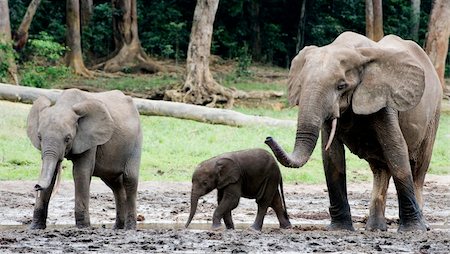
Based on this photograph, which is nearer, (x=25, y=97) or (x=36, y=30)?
(x=25, y=97)

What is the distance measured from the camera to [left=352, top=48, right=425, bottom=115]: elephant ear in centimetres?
1051

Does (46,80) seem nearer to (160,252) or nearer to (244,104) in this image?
(244,104)

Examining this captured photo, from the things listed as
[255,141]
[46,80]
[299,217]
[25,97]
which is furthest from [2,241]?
[46,80]

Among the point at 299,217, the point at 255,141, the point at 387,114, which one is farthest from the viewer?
the point at 255,141

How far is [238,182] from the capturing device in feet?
38.2

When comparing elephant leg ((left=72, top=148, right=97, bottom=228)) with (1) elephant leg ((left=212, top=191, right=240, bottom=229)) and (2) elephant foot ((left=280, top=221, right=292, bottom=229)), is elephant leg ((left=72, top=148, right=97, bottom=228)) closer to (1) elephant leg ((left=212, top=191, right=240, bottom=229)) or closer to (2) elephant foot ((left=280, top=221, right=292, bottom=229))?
(1) elephant leg ((left=212, top=191, right=240, bottom=229))

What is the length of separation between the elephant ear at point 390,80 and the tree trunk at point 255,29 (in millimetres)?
26666

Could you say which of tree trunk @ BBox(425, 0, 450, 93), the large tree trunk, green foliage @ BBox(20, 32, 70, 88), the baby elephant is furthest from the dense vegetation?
the baby elephant

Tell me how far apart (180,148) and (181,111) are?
13.4ft

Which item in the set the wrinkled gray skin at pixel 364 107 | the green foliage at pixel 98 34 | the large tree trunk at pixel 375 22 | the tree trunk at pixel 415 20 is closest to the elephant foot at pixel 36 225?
the wrinkled gray skin at pixel 364 107

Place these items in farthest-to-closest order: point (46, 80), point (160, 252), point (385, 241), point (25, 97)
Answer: point (46, 80), point (25, 97), point (385, 241), point (160, 252)

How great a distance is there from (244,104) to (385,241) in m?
19.1

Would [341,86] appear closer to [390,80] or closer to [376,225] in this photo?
[390,80]

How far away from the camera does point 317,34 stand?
36.5 metres
